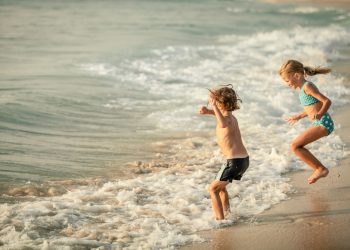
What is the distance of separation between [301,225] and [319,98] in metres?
1.51

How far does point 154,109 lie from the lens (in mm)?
11625

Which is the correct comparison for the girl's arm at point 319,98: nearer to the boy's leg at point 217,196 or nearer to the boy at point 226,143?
the boy at point 226,143

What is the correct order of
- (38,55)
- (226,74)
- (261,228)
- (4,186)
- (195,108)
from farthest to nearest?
(38,55)
(226,74)
(195,108)
(4,186)
(261,228)

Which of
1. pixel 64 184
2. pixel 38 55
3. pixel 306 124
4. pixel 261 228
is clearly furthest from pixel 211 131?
pixel 38 55

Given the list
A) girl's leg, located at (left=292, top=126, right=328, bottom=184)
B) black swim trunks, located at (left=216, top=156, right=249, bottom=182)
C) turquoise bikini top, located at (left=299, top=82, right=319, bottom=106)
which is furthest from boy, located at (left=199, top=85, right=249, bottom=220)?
turquoise bikini top, located at (left=299, top=82, right=319, bottom=106)

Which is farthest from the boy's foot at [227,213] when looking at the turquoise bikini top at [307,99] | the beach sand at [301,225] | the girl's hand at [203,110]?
the turquoise bikini top at [307,99]

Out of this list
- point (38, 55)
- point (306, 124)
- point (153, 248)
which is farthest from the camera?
point (38, 55)

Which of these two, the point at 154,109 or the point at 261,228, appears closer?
the point at 261,228

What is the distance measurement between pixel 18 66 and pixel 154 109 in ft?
22.6

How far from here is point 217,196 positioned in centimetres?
539

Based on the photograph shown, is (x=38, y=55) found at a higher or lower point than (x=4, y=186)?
higher

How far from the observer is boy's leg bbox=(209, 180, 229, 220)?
17.7ft

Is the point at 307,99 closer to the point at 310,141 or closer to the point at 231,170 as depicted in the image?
the point at 310,141

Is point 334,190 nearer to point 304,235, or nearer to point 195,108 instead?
point 304,235
